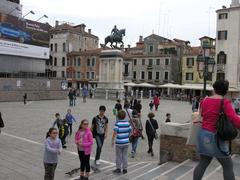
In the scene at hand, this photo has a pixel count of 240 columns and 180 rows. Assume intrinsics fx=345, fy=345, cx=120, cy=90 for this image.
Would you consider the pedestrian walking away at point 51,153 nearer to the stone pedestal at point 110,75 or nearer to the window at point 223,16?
the stone pedestal at point 110,75

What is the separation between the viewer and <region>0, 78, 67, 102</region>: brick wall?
32719 millimetres

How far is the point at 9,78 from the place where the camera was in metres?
33.3

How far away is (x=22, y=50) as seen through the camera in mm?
36406

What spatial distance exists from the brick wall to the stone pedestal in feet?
14.9

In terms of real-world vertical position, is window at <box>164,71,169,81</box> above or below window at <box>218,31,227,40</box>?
below

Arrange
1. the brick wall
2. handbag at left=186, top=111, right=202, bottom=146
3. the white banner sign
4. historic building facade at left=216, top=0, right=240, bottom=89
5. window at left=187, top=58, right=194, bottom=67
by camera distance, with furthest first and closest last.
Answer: window at left=187, top=58, right=194, bottom=67, historic building facade at left=216, top=0, right=240, bottom=89, the white banner sign, the brick wall, handbag at left=186, top=111, right=202, bottom=146

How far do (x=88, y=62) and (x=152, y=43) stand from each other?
1205cm

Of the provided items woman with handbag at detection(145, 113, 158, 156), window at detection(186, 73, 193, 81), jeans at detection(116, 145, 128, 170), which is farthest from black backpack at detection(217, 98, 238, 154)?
window at detection(186, 73, 193, 81)

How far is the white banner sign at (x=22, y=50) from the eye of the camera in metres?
34.1

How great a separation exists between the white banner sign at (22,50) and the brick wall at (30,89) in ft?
10.1

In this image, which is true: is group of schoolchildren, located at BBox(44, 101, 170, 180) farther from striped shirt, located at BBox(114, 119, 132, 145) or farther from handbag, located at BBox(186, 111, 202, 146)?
handbag, located at BBox(186, 111, 202, 146)

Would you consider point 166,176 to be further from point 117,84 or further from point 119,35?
point 119,35

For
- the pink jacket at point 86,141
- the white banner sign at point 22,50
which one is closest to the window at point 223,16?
the white banner sign at point 22,50

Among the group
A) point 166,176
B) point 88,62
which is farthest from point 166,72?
point 166,176
